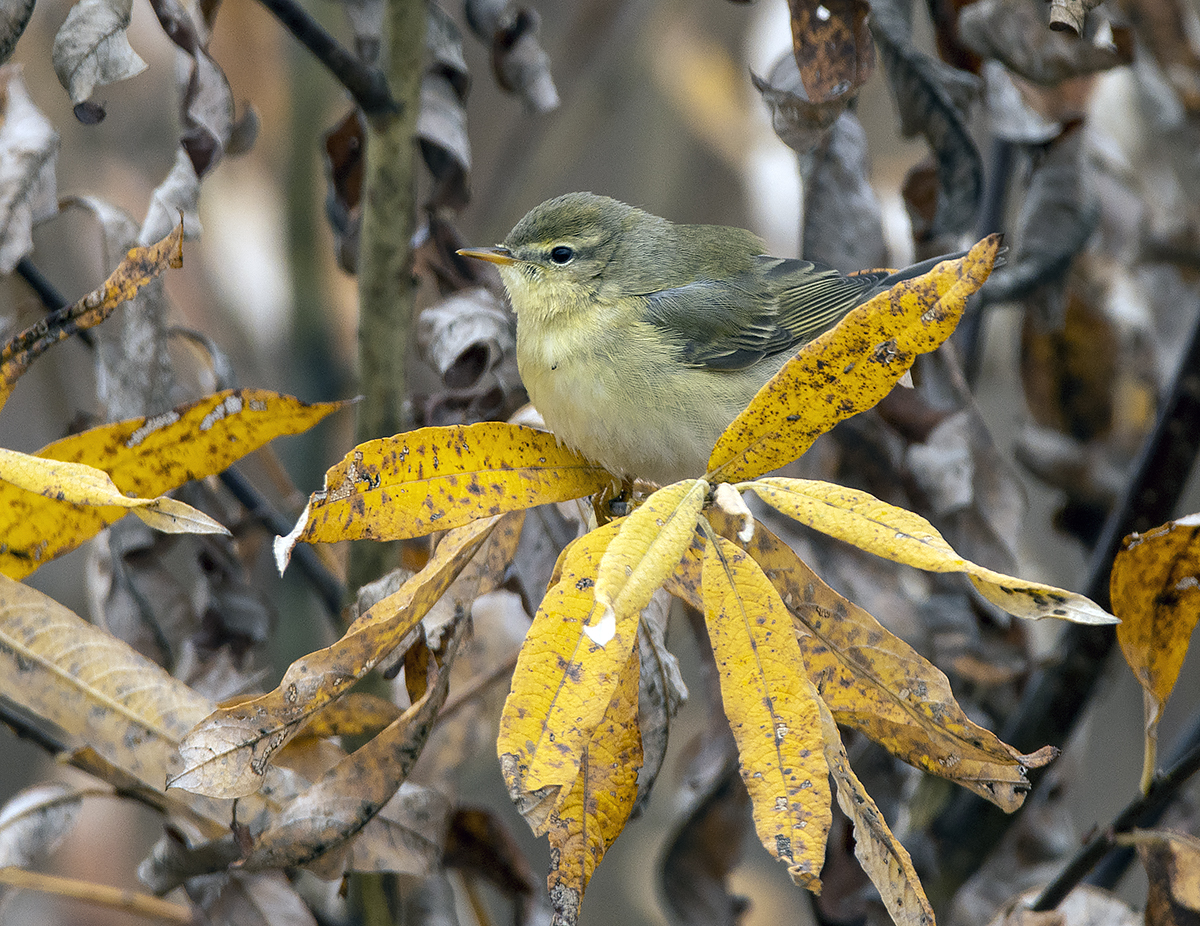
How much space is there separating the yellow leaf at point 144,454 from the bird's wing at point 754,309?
917 millimetres

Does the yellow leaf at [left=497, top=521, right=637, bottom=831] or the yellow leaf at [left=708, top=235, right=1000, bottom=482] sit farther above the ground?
the yellow leaf at [left=708, top=235, right=1000, bottom=482]

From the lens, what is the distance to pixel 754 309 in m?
2.09

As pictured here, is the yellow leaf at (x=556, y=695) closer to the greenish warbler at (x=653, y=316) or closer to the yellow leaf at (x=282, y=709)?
the yellow leaf at (x=282, y=709)

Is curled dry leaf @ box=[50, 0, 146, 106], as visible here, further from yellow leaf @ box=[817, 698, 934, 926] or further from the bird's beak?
yellow leaf @ box=[817, 698, 934, 926]

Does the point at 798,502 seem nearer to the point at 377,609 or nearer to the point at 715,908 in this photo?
the point at 377,609

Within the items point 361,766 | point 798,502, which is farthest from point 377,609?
point 798,502

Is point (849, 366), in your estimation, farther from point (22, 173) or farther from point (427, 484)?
point (22, 173)

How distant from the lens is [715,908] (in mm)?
1752

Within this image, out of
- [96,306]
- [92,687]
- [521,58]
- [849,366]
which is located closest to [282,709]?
[92,687]

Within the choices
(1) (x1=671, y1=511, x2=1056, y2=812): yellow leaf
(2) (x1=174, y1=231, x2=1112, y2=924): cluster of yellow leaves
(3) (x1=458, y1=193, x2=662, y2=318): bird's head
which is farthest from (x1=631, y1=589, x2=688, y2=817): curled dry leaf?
(3) (x1=458, y1=193, x2=662, y2=318): bird's head

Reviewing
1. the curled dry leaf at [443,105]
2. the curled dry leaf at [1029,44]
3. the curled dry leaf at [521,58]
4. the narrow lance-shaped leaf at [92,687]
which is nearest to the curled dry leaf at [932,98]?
the curled dry leaf at [1029,44]

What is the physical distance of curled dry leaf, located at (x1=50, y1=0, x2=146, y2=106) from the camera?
3.86ft

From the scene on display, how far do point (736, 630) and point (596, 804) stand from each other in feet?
0.65

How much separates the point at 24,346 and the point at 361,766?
20.9 inches
